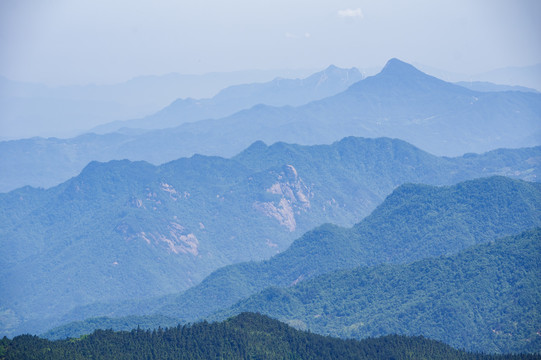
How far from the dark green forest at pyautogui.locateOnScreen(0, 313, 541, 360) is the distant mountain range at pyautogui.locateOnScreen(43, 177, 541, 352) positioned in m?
26.5

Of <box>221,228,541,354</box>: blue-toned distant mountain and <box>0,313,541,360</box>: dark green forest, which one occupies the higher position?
<box>0,313,541,360</box>: dark green forest

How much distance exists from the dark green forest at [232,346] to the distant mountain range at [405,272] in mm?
26531

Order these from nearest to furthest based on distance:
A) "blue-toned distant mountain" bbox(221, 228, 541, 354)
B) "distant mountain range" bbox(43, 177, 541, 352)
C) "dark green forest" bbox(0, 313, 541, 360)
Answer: "dark green forest" bbox(0, 313, 541, 360) < "blue-toned distant mountain" bbox(221, 228, 541, 354) < "distant mountain range" bbox(43, 177, 541, 352)

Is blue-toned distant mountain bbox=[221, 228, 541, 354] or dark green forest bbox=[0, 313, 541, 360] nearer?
dark green forest bbox=[0, 313, 541, 360]

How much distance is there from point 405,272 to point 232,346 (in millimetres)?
60552

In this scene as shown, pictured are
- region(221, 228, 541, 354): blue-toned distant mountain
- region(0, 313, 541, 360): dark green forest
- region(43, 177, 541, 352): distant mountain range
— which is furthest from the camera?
region(43, 177, 541, 352): distant mountain range

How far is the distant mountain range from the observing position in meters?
132

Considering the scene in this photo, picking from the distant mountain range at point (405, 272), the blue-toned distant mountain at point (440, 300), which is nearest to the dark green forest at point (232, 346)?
the blue-toned distant mountain at point (440, 300)

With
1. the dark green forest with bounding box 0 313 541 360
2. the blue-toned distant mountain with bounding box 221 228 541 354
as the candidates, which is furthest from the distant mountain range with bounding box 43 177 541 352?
the dark green forest with bounding box 0 313 541 360

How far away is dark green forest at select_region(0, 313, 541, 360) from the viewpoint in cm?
9219

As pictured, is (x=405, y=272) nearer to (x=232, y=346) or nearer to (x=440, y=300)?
(x=440, y=300)

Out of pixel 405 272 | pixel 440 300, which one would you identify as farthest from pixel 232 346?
pixel 405 272

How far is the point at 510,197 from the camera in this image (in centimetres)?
17862

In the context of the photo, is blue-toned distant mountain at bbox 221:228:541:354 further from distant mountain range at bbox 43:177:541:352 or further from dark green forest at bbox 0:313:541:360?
dark green forest at bbox 0:313:541:360
